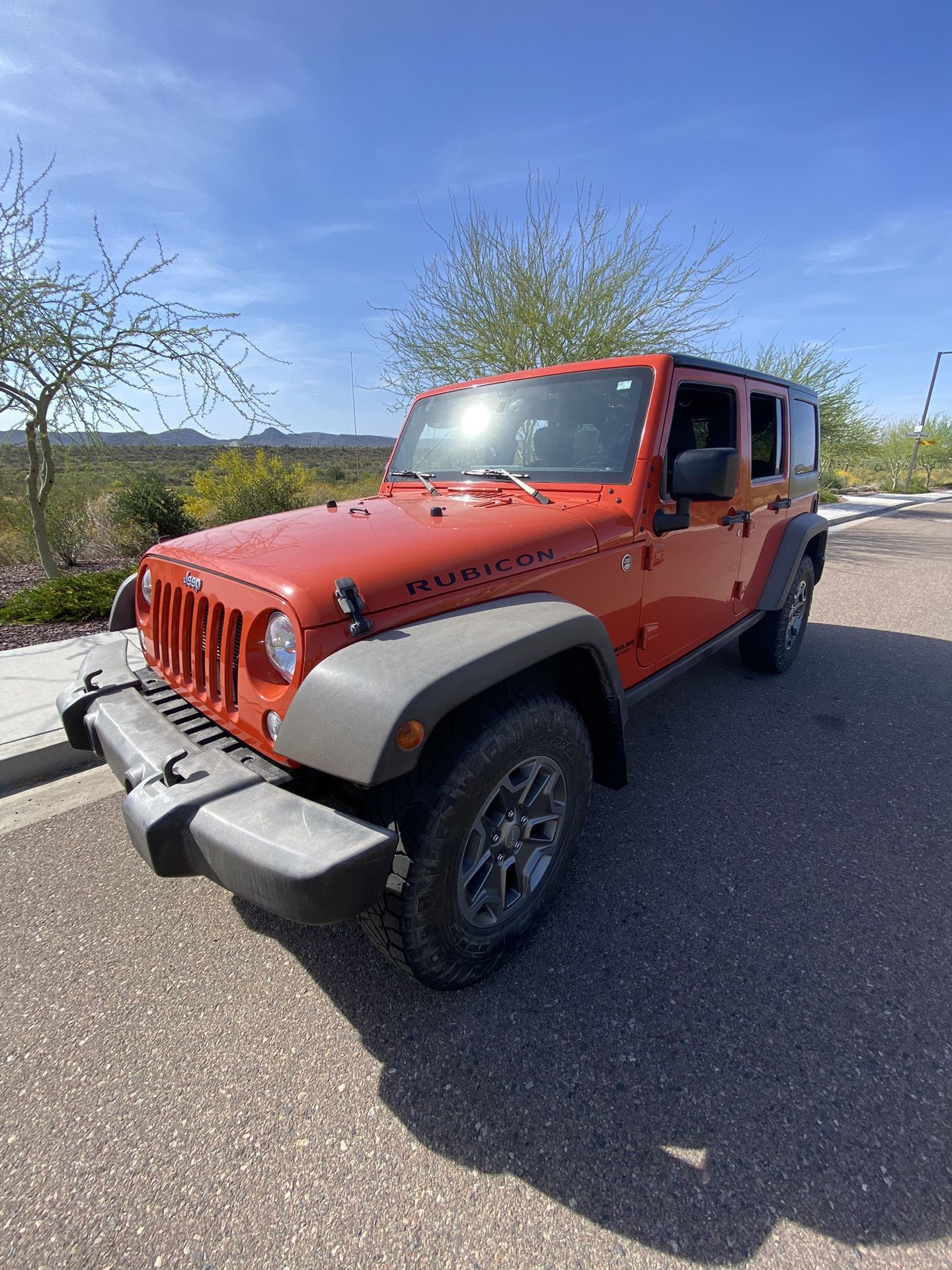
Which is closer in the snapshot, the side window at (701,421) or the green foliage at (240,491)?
the side window at (701,421)

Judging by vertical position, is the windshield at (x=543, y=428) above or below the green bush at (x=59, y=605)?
above

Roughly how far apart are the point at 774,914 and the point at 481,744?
4.56ft

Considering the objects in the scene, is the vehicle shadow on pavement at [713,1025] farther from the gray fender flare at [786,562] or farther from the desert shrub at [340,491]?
the desert shrub at [340,491]

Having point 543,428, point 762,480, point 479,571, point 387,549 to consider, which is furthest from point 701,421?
point 387,549

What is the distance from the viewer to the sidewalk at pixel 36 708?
300 centimetres

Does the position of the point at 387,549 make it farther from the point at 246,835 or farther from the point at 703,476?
the point at 703,476

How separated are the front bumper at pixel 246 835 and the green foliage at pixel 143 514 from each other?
7515 mm

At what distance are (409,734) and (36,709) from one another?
323 cm

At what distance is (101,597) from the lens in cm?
533

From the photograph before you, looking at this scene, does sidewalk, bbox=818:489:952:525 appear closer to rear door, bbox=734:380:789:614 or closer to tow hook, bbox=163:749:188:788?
rear door, bbox=734:380:789:614

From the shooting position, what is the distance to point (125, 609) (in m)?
2.73

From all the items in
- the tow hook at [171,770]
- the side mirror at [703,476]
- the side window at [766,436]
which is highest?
the side window at [766,436]

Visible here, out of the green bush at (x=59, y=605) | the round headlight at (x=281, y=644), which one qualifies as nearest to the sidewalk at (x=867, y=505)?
the green bush at (x=59, y=605)

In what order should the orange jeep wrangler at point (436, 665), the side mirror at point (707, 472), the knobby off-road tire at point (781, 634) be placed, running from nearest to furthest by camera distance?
the orange jeep wrangler at point (436, 665), the side mirror at point (707, 472), the knobby off-road tire at point (781, 634)
